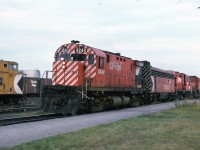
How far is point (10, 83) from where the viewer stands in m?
29.3

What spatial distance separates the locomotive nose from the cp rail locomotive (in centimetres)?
858

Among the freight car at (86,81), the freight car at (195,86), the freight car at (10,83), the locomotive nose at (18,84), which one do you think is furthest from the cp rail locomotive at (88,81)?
the freight car at (195,86)

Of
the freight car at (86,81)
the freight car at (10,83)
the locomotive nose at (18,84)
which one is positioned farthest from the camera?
the locomotive nose at (18,84)

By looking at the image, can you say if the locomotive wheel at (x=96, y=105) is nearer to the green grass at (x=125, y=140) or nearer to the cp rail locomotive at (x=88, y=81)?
the cp rail locomotive at (x=88, y=81)

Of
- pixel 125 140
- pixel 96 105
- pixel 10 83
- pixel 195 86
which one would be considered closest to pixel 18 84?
pixel 10 83

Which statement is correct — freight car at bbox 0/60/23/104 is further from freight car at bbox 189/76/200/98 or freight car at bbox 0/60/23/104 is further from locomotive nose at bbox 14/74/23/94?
freight car at bbox 189/76/200/98

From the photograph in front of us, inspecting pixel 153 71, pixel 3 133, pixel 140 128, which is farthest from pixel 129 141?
pixel 153 71

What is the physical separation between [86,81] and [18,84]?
1086 cm

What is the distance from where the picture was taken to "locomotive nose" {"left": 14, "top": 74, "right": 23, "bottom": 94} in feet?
98.0

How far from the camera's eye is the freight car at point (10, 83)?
93.9 ft

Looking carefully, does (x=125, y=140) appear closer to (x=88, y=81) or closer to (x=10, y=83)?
(x=88, y=81)

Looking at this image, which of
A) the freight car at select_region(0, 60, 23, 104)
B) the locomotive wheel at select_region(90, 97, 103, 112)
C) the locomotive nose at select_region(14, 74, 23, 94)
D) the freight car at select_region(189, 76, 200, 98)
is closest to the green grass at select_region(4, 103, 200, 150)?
A: the locomotive wheel at select_region(90, 97, 103, 112)

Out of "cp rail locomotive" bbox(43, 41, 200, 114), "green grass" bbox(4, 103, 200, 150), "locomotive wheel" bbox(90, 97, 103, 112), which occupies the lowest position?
"green grass" bbox(4, 103, 200, 150)

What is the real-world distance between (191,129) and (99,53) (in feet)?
36.3
